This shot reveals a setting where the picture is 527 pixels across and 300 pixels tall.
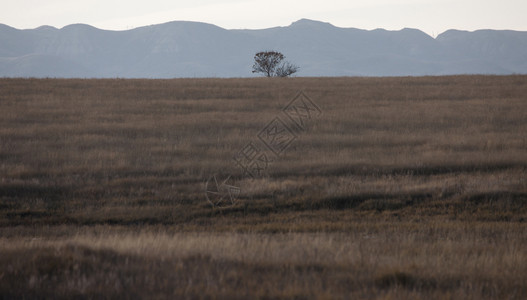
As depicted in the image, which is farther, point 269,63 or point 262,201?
point 269,63

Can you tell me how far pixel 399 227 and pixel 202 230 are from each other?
3.93 metres

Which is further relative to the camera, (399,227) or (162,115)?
(162,115)

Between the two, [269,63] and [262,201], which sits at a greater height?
[269,63]

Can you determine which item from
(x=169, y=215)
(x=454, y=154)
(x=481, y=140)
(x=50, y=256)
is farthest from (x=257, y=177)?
(x=481, y=140)

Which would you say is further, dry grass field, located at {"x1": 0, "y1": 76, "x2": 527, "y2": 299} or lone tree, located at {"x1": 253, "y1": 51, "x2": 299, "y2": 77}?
lone tree, located at {"x1": 253, "y1": 51, "x2": 299, "y2": 77}

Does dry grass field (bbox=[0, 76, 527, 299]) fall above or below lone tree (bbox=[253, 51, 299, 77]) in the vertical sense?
below

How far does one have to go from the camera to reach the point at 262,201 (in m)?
11.0

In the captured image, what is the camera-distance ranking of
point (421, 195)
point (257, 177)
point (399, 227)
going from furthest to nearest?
point (257, 177)
point (421, 195)
point (399, 227)

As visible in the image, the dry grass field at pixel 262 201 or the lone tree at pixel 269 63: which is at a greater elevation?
the lone tree at pixel 269 63

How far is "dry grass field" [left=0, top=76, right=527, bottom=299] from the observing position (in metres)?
5.29

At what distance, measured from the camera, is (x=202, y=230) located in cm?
925

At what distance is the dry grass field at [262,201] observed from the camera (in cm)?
529

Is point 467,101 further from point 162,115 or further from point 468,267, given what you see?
point 468,267

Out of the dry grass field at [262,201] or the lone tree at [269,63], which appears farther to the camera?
the lone tree at [269,63]
